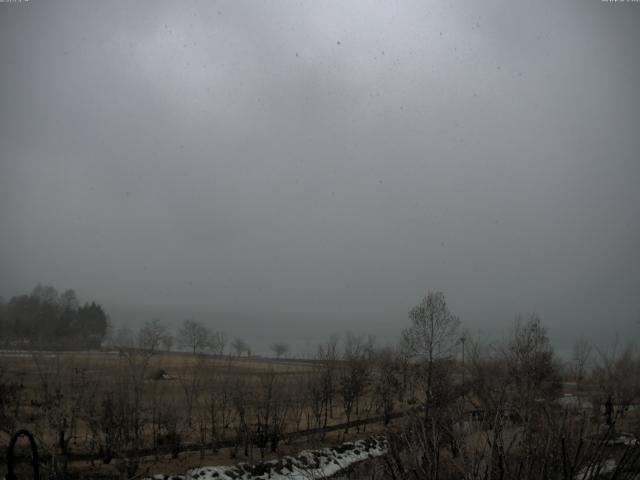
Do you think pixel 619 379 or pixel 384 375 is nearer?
pixel 619 379

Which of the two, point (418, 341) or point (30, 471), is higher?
point (418, 341)

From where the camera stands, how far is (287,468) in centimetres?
2584

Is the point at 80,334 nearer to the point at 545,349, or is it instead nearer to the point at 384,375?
the point at 384,375

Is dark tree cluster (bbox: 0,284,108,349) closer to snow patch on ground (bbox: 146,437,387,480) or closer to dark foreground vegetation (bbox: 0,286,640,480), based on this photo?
dark foreground vegetation (bbox: 0,286,640,480)

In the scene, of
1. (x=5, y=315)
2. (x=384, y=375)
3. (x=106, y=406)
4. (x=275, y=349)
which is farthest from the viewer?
(x=275, y=349)

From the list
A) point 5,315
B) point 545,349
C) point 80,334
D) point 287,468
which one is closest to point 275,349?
point 80,334

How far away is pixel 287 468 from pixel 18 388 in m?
21.3

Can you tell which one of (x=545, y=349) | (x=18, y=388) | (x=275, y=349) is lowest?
(x=275, y=349)

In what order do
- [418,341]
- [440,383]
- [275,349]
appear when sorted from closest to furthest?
[440,383]
[418,341]
[275,349]

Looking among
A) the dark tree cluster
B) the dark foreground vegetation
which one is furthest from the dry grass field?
the dark tree cluster

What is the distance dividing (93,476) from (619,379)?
127 ft

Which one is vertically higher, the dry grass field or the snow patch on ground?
the dry grass field

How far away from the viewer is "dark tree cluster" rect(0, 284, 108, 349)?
80.0 m

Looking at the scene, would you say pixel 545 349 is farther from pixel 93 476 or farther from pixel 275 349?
pixel 275 349
